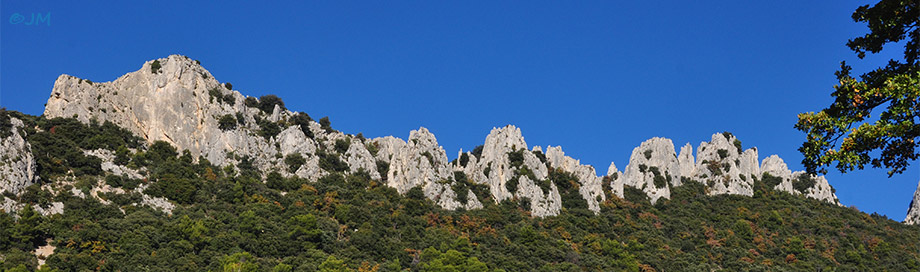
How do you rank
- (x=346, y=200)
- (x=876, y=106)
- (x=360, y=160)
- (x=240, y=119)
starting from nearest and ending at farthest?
(x=876, y=106)
(x=346, y=200)
(x=240, y=119)
(x=360, y=160)

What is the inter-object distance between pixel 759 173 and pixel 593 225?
46272mm

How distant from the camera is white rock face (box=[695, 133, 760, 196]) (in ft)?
447

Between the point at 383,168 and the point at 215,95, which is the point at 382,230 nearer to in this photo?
the point at 383,168

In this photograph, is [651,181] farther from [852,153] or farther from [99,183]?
[852,153]

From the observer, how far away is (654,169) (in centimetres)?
14000

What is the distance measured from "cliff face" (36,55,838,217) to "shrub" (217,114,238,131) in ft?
0.95

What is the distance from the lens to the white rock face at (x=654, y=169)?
134750mm

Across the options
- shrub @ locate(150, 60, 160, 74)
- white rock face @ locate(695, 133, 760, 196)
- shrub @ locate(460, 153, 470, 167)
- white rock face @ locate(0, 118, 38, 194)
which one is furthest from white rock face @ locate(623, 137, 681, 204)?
white rock face @ locate(0, 118, 38, 194)

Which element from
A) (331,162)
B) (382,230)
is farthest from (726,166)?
(382,230)

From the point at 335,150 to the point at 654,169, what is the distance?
52.5 metres

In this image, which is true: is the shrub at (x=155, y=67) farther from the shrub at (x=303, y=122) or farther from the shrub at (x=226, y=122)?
the shrub at (x=303, y=122)

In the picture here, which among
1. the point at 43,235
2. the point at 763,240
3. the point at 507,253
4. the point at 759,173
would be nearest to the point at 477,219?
the point at 507,253

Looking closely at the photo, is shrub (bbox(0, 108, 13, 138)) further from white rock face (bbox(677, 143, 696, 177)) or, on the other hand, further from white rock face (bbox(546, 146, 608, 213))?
white rock face (bbox(677, 143, 696, 177))

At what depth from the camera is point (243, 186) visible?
104 m
